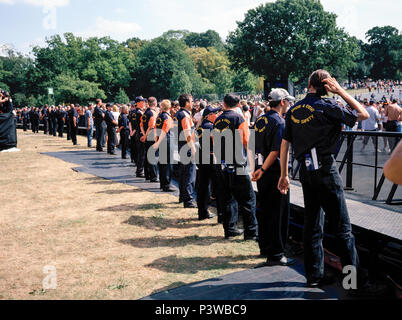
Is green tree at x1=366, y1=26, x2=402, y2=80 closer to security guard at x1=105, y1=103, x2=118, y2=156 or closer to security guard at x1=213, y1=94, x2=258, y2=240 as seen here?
security guard at x1=105, y1=103, x2=118, y2=156

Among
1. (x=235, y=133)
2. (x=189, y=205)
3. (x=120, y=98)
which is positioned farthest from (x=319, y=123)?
(x=120, y=98)

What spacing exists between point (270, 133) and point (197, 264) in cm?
196

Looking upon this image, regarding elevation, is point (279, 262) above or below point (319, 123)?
below

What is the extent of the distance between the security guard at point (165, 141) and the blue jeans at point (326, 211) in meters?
5.01

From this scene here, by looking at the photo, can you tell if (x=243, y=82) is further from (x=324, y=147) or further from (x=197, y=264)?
(x=324, y=147)

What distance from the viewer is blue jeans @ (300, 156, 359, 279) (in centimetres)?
375

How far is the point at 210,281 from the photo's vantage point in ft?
14.5

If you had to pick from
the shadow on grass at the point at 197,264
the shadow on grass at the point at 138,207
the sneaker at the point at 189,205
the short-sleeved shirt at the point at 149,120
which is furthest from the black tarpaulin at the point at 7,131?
the shadow on grass at the point at 197,264

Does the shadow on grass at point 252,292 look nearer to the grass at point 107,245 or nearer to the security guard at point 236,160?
the grass at point 107,245

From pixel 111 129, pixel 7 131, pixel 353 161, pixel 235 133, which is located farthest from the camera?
pixel 7 131

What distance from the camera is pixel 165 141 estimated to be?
877 cm

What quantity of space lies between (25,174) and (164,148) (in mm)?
5909

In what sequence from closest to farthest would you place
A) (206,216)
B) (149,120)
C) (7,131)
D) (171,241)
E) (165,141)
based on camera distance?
(171,241) < (206,216) < (165,141) < (149,120) < (7,131)
